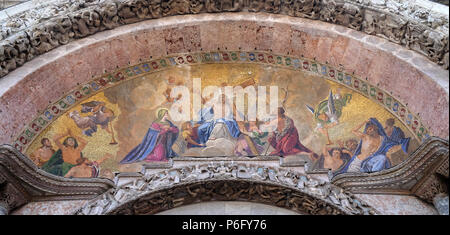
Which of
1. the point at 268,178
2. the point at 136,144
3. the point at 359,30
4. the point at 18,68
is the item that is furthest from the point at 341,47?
the point at 18,68

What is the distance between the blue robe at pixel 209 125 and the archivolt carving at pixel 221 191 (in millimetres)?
1308

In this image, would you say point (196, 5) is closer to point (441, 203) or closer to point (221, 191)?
point (221, 191)

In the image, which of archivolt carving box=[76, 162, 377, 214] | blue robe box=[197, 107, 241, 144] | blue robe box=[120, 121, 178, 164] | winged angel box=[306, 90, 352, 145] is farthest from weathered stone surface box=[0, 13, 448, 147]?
archivolt carving box=[76, 162, 377, 214]

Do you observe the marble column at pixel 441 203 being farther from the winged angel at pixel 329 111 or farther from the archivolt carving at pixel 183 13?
the winged angel at pixel 329 111

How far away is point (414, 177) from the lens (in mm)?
7348

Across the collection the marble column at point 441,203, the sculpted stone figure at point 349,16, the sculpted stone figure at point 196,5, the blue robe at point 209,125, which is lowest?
the marble column at point 441,203

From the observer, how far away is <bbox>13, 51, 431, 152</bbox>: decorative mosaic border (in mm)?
8562

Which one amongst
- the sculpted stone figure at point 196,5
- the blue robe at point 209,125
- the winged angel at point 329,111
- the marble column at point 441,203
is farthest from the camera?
the sculpted stone figure at point 196,5

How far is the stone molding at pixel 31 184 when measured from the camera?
7383 mm

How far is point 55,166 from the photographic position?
8.68 m

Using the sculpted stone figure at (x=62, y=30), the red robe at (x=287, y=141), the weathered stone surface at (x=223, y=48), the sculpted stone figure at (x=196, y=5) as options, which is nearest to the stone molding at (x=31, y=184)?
the weathered stone surface at (x=223, y=48)

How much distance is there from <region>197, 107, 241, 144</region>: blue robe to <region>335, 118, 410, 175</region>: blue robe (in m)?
1.90
